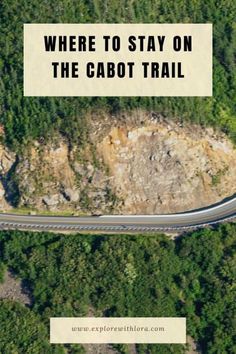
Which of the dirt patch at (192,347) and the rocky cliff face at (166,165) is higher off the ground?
the rocky cliff face at (166,165)

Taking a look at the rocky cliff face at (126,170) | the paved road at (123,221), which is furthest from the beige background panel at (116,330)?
the rocky cliff face at (126,170)

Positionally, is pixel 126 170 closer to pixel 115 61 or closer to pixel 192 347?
pixel 115 61

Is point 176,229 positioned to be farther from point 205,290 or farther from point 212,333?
point 212,333

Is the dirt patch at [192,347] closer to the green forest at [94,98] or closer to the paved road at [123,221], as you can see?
the paved road at [123,221]

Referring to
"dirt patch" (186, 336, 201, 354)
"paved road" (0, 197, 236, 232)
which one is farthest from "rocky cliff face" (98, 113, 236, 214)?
"dirt patch" (186, 336, 201, 354)

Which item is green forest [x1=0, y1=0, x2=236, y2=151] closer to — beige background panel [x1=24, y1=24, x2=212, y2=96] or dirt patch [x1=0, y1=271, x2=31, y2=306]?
beige background panel [x1=24, y1=24, x2=212, y2=96]
